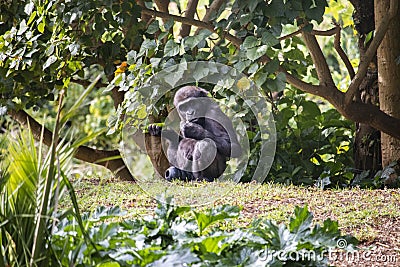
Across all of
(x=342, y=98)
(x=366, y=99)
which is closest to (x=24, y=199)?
(x=342, y=98)

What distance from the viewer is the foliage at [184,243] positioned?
2.13 m

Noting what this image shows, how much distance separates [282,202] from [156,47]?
1.23 metres

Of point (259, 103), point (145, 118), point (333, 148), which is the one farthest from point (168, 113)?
point (333, 148)

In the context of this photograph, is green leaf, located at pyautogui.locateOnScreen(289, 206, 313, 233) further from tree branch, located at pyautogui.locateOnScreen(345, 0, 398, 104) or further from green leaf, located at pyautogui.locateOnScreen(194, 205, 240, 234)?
tree branch, located at pyautogui.locateOnScreen(345, 0, 398, 104)

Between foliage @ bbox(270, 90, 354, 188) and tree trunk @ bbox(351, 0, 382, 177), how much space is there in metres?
0.13

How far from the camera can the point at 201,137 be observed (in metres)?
3.73

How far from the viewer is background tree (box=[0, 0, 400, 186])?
12.2 feet

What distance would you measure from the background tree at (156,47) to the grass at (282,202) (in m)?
0.41

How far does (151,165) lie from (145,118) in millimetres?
267

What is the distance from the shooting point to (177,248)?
2172mm

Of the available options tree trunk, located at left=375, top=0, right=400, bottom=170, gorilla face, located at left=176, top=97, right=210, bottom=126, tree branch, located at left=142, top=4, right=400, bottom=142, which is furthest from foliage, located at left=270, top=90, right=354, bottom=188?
gorilla face, located at left=176, top=97, right=210, bottom=126

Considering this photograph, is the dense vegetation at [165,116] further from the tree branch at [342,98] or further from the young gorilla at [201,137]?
the young gorilla at [201,137]

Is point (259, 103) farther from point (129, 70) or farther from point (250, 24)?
point (129, 70)

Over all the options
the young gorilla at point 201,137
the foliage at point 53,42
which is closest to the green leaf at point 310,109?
the foliage at point 53,42
